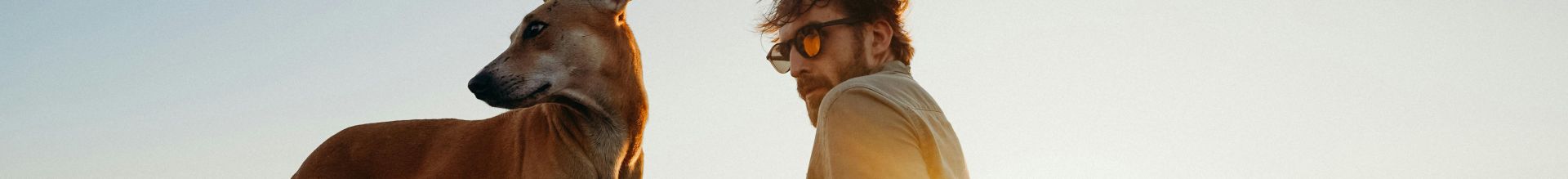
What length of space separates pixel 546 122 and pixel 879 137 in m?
2.93

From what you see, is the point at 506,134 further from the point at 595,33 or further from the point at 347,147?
the point at 347,147

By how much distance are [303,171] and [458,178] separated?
3.09 feet

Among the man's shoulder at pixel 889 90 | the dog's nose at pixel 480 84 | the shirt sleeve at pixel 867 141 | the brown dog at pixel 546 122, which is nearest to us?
the shirt sleeve at pixel 867 141

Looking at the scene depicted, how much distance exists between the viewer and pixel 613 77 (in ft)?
15.1

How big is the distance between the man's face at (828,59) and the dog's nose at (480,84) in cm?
186

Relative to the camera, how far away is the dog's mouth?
13.5 ft

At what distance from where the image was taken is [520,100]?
13.7 feet

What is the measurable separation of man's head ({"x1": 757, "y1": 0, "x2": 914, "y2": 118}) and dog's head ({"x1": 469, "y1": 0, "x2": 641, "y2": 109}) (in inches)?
71.2

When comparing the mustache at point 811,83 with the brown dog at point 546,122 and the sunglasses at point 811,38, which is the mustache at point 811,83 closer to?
the sunglasses at point 811,38

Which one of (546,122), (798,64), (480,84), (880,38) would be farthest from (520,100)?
(880,38)

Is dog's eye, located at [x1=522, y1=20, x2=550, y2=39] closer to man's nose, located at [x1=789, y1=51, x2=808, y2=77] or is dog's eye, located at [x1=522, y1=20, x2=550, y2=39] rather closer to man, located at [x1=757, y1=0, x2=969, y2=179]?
man, located at [x1=757, y1=0, x2=969, y2=179]

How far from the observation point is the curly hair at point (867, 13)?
103 inches

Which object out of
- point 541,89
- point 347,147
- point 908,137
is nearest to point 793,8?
point 908,137

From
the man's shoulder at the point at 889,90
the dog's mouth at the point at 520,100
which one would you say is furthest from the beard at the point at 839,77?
the dog's mouth at the point at 520,100
